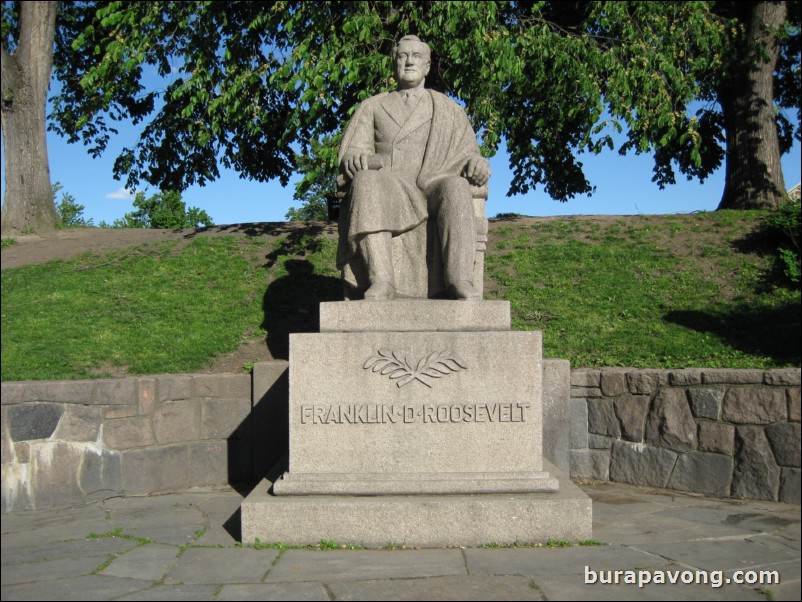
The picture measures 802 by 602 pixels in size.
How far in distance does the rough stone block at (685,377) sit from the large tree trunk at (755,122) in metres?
7.16

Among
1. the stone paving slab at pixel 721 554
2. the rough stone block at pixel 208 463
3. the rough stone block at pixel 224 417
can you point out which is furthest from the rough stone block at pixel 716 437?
the rough stone block at pixel 208 463

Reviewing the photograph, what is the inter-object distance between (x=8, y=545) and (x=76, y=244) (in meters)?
7.06

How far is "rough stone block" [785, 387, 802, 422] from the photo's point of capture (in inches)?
194

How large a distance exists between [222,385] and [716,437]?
365 centimetres

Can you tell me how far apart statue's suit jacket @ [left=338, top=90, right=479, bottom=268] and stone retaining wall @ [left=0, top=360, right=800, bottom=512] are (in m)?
1.70

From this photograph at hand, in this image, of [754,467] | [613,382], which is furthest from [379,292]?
[754,467]

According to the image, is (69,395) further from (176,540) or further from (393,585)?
(393,585)

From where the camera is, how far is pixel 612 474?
19.2 ft

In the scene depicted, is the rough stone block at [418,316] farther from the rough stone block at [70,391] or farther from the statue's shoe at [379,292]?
the rough stone block at [70,391]

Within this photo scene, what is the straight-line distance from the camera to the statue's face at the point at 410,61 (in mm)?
5336

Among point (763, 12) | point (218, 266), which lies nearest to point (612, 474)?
point (218, 266)

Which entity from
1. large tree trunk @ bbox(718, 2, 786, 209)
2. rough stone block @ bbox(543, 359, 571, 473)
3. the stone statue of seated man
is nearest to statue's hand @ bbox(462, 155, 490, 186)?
the stone statue of seated man

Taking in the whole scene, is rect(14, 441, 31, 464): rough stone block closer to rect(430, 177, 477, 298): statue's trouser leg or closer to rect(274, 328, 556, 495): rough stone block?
rect(274, 328, 556, 495): rough stone block

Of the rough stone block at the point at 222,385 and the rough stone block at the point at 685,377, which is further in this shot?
the rough stone block at the point at 222,385
